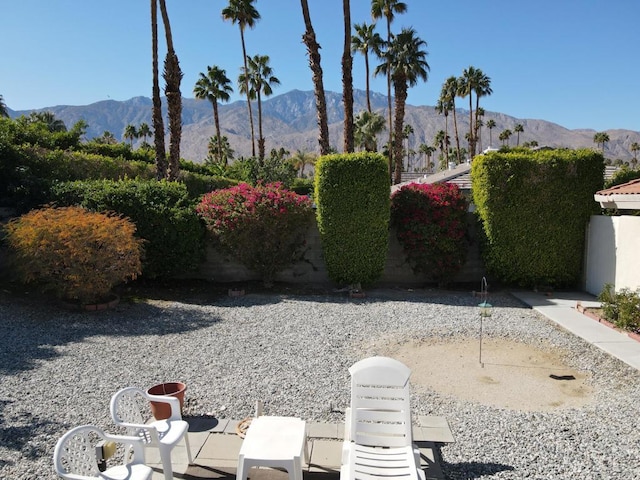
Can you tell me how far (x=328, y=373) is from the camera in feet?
19.9

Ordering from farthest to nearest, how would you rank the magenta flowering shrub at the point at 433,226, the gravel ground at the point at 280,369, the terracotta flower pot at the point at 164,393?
the magenta flowering shrub at the point at 433,226 → the terracotta flower pot at the point at 164,393 → the gravel ground at the point at 280,369

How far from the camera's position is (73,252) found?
27.9 ft

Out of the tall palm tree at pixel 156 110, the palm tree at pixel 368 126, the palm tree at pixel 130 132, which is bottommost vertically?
the tall palm tree at pixel 156 110

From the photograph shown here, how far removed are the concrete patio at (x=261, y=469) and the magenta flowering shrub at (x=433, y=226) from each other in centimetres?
699

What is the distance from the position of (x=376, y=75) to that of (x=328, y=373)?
3069 centimetres

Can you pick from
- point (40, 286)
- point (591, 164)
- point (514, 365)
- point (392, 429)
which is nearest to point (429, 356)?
point (514, 365)

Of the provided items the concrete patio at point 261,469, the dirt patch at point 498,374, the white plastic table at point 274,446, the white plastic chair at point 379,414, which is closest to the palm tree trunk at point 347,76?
the dirt patch at point 498,374

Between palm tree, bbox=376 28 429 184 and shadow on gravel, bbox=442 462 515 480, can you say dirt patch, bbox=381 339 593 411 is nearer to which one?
shadow on gravel, bbox=442 462 515 480

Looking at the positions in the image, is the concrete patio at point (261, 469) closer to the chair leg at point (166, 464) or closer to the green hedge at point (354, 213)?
the chair leg at point (166, 464)

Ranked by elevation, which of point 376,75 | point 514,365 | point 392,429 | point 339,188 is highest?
point 376,75

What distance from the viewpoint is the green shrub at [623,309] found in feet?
25.5

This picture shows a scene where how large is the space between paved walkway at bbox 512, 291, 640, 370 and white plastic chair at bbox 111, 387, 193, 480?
18.7 ft

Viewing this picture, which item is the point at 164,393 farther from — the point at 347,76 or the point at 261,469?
the point at 347,76

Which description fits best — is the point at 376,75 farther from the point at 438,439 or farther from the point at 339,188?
the point at 438,439
